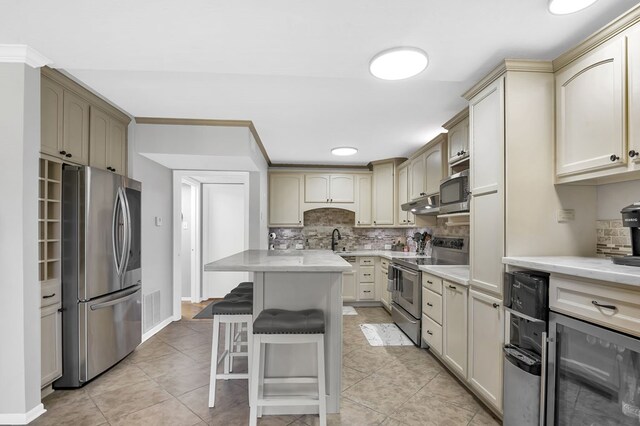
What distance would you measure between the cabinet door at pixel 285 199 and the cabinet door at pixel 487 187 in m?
3.51

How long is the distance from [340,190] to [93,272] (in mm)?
3864

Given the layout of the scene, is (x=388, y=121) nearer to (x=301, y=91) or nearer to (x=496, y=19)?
(x=301, y=91)

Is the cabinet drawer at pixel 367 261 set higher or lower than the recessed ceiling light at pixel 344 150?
lower

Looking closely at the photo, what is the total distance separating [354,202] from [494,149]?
353 cm

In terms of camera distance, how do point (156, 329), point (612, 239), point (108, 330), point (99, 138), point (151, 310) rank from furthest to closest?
point (156, 329) < point (151, 310) < point (99, 138) < point (108, 330) < point (612, 239)

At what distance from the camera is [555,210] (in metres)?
2.00

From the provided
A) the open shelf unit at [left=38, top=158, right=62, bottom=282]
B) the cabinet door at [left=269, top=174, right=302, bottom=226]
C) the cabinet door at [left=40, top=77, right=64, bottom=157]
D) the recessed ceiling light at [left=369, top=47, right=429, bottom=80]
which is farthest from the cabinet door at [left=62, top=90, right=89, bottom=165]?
the cabinet door at [left=269, top=174, right=302, bottom=226]

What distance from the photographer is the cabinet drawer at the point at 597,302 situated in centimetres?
129

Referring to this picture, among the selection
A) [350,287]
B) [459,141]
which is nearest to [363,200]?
[350,287]

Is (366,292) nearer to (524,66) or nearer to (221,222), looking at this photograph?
(221,222)

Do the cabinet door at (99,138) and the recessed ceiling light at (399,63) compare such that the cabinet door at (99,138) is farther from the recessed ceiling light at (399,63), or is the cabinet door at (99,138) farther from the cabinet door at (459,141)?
the cabinet door at (459,141)

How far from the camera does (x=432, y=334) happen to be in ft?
10.1

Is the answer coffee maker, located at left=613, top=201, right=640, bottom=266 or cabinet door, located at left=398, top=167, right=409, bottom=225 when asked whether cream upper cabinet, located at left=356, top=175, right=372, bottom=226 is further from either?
coffee maker, located at left=613, top=201, right=640, bottom=266

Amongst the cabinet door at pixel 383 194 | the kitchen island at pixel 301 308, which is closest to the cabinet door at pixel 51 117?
the kitchen island at pixel 301 308
